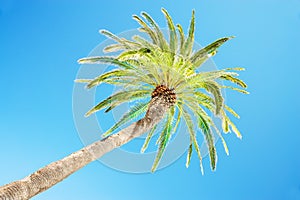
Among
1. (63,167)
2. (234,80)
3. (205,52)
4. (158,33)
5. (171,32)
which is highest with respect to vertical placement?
(171,32)

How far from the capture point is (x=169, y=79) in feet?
44.2

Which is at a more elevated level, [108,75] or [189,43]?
[189,43]

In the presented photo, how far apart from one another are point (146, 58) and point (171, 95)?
158cm

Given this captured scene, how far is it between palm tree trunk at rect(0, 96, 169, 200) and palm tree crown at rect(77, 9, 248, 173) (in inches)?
64.5

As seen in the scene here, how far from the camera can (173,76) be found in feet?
44.2

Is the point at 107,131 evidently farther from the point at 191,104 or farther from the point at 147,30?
the point at 147,30

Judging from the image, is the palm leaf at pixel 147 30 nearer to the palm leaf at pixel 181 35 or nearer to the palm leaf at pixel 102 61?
the palm leaf at pixel 181 35

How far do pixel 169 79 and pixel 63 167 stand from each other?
6398mm

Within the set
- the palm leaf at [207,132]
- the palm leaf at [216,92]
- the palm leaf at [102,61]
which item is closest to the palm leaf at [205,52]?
the palm leaf at [216,92]

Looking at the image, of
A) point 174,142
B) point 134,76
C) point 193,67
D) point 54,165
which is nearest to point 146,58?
point 134,76

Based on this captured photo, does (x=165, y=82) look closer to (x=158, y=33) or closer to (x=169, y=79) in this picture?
(x=169, y=79)

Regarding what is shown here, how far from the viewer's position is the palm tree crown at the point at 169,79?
42.9 feet

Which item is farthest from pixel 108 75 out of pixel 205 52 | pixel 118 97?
pixel 205 52

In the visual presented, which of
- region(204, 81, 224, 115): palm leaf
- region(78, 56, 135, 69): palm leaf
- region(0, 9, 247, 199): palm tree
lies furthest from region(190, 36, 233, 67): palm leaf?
region(78, 56, 135, 69): palm leaf
